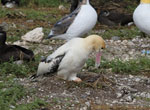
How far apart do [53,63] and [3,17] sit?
705 centimetres

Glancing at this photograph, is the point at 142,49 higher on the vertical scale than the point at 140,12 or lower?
lower

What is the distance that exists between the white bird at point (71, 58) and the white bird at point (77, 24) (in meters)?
2.02

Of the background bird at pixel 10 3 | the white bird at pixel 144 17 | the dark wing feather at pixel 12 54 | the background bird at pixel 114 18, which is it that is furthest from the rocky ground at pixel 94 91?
the background bird at pixel 10 3

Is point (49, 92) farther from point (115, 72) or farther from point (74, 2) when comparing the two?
point (74, 2)

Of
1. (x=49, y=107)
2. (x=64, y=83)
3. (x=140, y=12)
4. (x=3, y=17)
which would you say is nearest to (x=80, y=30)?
(x=140, y=12)

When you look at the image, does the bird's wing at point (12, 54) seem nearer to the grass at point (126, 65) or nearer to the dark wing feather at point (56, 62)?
the grass at point (126, 65)

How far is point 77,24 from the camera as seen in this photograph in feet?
27.1

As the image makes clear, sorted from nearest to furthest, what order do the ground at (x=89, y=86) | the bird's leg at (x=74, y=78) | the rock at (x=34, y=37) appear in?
the ground at (x=89, y=86), the bird's leg at (x=74, y=78), the rock at (x=34, y=37)

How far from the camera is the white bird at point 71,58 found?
19.4 feet

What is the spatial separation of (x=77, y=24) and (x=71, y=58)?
7.92 ft

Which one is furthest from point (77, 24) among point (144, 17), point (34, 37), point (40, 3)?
point (40, 3)

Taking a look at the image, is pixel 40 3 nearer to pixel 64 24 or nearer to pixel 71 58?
pixel 64 24

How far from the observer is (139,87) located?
6363 mm

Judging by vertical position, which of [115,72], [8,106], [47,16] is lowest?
[47,16]
